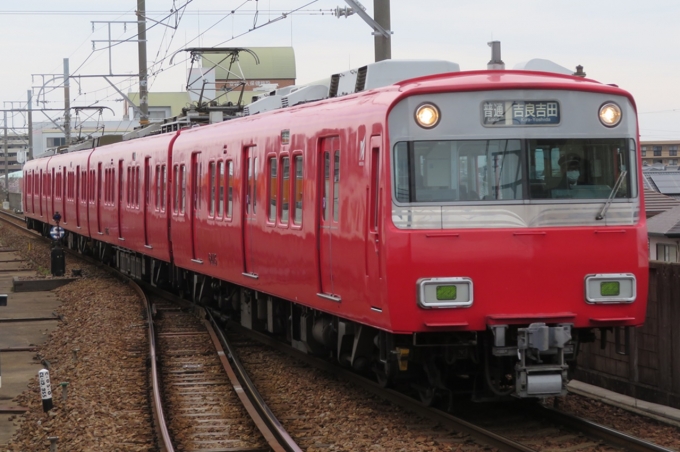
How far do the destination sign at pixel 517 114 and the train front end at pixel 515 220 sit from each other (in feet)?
0.04

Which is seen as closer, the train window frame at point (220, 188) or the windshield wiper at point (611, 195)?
the windshield wiper at point (611, 195)

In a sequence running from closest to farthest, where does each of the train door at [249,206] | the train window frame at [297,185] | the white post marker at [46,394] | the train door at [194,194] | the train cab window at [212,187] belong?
the white post marker at [46,394] → the train window frame at [297,185] → the train door at [249,206] → the train cab window at [212,187] → the train door at [194,194]

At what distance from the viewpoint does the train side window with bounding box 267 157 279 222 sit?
461 inches

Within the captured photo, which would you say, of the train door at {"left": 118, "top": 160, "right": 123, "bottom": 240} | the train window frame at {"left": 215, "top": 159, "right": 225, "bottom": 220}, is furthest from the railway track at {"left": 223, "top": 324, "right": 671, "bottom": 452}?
the train door at {"left": 118, "top": 160, "right": 123, "bottom": 240}

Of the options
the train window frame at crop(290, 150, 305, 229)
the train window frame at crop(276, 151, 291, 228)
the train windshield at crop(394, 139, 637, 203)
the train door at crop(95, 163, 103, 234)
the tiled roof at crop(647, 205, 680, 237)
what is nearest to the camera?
the train windshield at crop(394, 139, 637, 203)

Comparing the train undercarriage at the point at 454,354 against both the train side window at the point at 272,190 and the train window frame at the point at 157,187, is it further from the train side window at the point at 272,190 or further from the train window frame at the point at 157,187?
the train window frame at the point at 157,187

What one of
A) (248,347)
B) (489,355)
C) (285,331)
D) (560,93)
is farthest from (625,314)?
(248,347)

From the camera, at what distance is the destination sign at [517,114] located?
328 inches

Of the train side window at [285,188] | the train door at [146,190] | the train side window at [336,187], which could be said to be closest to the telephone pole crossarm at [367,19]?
the train side window at [285,188]

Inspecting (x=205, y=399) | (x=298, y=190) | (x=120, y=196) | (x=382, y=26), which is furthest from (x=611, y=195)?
(x=120, y=196)

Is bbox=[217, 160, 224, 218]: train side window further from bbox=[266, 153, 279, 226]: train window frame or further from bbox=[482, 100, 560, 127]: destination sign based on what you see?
bbox=[482, 100, 560, 127]: destination sign

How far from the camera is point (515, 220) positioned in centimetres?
821

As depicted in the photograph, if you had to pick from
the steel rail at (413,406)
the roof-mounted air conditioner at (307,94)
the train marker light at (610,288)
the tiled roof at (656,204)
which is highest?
the roof-mounted air conditioner at (307,94)

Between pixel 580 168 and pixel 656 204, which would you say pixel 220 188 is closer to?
pixel 580 168
